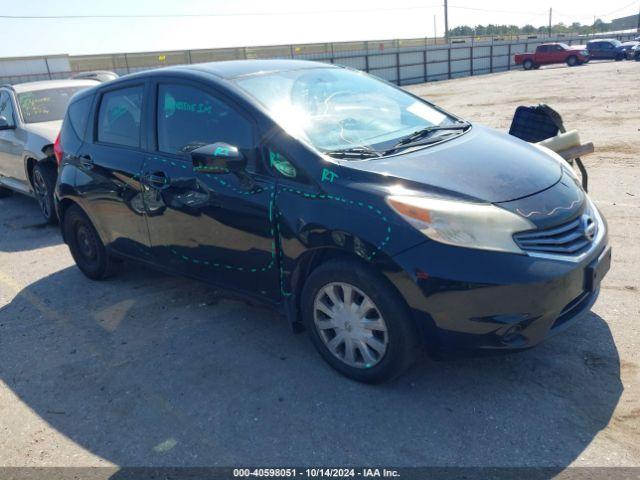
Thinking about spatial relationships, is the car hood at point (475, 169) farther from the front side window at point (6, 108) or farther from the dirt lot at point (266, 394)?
the front side window at point (6, 108)

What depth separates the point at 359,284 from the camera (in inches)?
119

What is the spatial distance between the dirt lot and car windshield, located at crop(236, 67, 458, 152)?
4.57 ft

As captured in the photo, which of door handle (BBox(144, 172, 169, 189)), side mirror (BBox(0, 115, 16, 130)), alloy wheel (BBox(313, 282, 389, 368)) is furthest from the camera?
side mirror (BBox(0, 115, 16, 130))

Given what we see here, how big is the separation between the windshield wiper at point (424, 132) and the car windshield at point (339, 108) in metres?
0.04

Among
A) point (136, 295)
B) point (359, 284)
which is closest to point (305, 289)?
point (359, 284)

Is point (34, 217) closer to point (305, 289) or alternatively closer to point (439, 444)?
point (305, 289)

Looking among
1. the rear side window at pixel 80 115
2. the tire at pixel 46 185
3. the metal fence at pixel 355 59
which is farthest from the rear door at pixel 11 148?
the metal fence at pixel 355 59

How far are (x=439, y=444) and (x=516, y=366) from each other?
33.4 inches

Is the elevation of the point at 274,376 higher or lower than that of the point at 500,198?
lower

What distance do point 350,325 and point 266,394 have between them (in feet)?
2.13

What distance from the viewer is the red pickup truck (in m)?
39.3

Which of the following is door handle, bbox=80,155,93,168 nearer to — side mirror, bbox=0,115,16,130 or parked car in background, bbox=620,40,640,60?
side mirror, bbox=0,115,16,130

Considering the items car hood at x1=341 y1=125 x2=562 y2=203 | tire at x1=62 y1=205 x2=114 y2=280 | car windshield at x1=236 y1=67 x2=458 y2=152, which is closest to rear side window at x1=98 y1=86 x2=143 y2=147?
tire at x1=62 y1=205 x2=114 y2=280

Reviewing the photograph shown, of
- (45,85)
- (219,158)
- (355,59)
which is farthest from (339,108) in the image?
(355,59)
